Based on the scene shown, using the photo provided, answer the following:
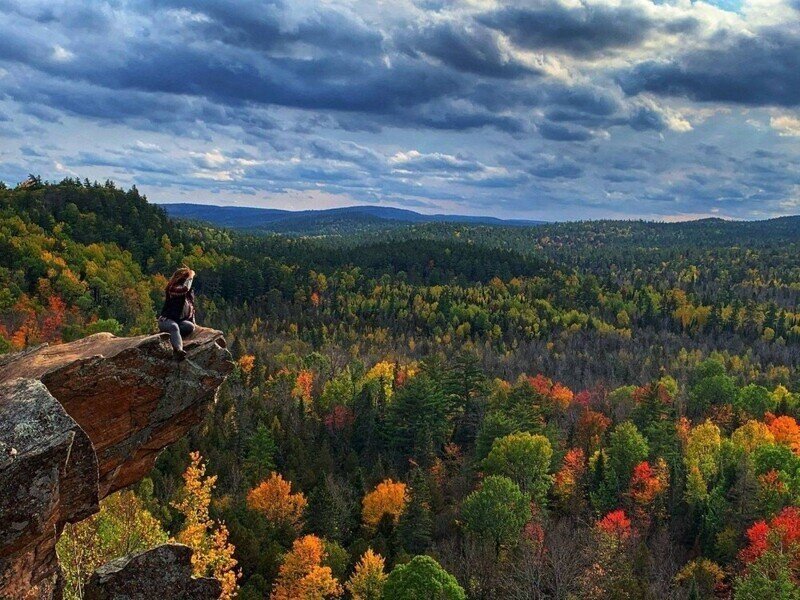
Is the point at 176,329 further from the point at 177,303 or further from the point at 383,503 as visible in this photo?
the point at 383,503

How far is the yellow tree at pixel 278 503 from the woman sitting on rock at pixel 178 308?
55122 millimetres

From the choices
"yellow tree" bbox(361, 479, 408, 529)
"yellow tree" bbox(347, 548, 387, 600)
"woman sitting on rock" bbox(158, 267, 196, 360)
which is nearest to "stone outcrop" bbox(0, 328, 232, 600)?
"woman sitting on rock" bbox(158, 267, 196, 360)

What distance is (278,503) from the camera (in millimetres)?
71938

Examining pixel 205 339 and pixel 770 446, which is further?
pixel 770 446

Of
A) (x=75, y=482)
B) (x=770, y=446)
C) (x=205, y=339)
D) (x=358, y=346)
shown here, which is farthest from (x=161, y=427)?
(x=358, y=346)

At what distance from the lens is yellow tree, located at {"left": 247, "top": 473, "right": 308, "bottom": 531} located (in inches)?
2781

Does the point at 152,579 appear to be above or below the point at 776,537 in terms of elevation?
above

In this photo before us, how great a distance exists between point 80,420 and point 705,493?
88457mm

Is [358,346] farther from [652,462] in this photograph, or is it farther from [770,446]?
[770,446]

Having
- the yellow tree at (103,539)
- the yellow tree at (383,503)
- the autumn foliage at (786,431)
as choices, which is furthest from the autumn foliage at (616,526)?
the yellow tree at (103,539)

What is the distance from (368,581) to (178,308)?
43.2m

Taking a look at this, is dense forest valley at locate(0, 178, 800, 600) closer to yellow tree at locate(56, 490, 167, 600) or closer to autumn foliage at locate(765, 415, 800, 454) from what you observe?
yellow tree at locate(56, 490, 167, 600)

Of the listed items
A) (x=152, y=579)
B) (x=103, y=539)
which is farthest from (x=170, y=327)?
(x=103, y=539)

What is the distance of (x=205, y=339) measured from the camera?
66.8ft
